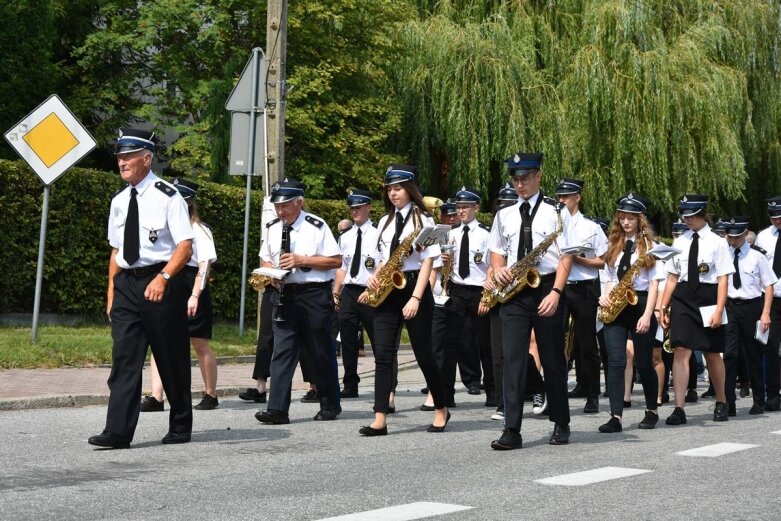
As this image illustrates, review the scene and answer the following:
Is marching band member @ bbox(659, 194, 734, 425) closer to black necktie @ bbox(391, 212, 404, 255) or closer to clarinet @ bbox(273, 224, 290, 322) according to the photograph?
black necktie @ bbox(391, 212, 404, 255)

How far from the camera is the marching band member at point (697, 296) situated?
460 inches

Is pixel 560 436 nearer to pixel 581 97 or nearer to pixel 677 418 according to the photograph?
pixel 677 418

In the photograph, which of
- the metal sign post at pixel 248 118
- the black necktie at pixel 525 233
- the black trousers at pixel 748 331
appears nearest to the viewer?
the black necktie at pixel 525 233

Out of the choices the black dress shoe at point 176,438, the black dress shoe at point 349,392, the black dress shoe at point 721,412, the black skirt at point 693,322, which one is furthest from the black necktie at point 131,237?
the black dress shoe at point 721,412

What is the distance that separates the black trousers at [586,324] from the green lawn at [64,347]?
17.8 ft

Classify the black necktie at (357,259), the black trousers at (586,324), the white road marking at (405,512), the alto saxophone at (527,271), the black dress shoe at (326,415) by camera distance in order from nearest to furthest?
the white road marking at (405,512), the alto saxophone at (527,271), the black dress shoe at (326,415), the black trousers at (586,324), the black necktie at (357,259)

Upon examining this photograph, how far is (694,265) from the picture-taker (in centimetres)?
1189

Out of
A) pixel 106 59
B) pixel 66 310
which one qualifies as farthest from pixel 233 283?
pixel 106 59

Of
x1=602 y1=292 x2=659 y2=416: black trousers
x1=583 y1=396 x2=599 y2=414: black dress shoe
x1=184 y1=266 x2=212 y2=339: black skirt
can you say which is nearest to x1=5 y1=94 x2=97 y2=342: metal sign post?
x1=184 y1=266 x2=212 y2=339: black skirt

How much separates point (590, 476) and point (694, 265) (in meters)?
4.40

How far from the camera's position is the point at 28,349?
14461 millimetres

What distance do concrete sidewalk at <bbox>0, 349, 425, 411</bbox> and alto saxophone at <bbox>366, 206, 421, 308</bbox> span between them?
3.08 meters

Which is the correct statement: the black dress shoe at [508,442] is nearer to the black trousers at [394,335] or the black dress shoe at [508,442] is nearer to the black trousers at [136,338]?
the black trousers at [394,335]

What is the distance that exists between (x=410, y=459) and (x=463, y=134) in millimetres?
19644
